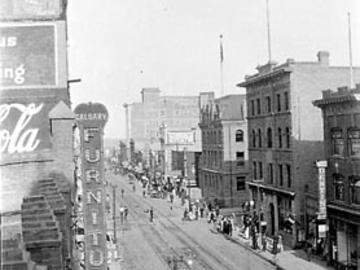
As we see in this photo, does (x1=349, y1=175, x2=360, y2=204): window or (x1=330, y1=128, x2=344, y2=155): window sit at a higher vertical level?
(x1=330, y1=128, x2=344, y2=155): window

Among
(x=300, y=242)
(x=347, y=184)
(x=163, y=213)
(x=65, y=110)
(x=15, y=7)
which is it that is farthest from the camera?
(x=163, y=213)

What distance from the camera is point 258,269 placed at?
3117 centimetres

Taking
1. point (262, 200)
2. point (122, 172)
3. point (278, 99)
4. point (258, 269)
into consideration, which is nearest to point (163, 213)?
point (262, 200)

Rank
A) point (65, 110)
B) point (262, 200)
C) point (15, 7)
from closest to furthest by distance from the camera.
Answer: point (15, 7) < point (65, 110) < point (262, 200)

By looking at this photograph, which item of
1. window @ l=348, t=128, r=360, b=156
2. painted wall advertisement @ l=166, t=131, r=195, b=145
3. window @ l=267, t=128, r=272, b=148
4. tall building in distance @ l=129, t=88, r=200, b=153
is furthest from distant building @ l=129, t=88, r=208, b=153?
window @ l=348, t=128, r=360, b=156

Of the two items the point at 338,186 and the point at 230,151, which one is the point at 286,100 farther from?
the point at 230,151

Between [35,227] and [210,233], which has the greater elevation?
[35,227]

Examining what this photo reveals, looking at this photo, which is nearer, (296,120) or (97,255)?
(97,255)

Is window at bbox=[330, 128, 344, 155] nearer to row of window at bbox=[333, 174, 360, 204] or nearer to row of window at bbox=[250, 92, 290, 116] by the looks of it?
row of window at bbox=[333, 174, 360, 204]

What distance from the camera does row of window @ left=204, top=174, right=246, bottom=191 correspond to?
5978 cm

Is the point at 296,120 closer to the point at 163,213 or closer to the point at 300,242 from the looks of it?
the point at 300,242

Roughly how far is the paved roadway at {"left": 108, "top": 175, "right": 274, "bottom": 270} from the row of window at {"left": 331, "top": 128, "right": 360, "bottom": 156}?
744 cm

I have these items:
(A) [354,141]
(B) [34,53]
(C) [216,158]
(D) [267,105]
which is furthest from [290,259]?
(C) [216,158]

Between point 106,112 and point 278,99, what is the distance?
87.5 feet
